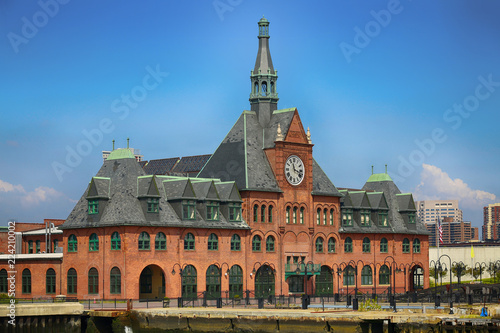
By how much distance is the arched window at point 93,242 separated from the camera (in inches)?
3725

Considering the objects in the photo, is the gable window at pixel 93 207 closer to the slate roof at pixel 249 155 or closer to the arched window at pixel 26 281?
the arched window at pixel 26 281

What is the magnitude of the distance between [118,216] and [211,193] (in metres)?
11.9

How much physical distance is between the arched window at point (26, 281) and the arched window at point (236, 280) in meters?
21.4

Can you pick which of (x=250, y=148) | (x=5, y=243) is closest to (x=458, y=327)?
(x=250, y=148)

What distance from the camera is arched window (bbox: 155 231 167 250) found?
9466cm

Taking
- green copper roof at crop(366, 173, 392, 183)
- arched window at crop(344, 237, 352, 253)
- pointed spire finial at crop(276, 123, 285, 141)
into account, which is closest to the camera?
pointed spire finial at crop(276, 123, 285, 141)

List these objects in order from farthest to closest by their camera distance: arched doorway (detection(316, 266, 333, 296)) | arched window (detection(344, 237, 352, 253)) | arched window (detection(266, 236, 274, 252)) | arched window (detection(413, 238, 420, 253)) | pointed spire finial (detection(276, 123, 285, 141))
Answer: arched window (detection(413, 238, 420, 253))
arched window (detection(344, 237, 352, 253))
arched doorway (detection(316, 266, 333, 296))
pointed spire finial (detection(276, 123, 285, 141))
arched window (detection(266, 236, 274, 252))

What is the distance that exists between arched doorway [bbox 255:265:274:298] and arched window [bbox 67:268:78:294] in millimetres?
20210

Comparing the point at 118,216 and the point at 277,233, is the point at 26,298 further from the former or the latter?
the point at 277,233

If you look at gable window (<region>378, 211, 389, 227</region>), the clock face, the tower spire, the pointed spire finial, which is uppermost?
the tower spire

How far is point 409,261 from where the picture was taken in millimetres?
122500

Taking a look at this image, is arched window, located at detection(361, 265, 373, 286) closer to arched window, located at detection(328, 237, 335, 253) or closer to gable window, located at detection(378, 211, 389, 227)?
arched window, located at detection(328, 237, 335, 253)

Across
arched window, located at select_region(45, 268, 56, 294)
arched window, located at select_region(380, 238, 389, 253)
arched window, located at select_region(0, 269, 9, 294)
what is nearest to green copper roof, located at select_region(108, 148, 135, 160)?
arched window, located at select_region(45, 268, 56, 294)

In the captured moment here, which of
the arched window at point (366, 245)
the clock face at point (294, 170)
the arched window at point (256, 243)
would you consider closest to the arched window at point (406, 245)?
the arched window at point (366, 245)
